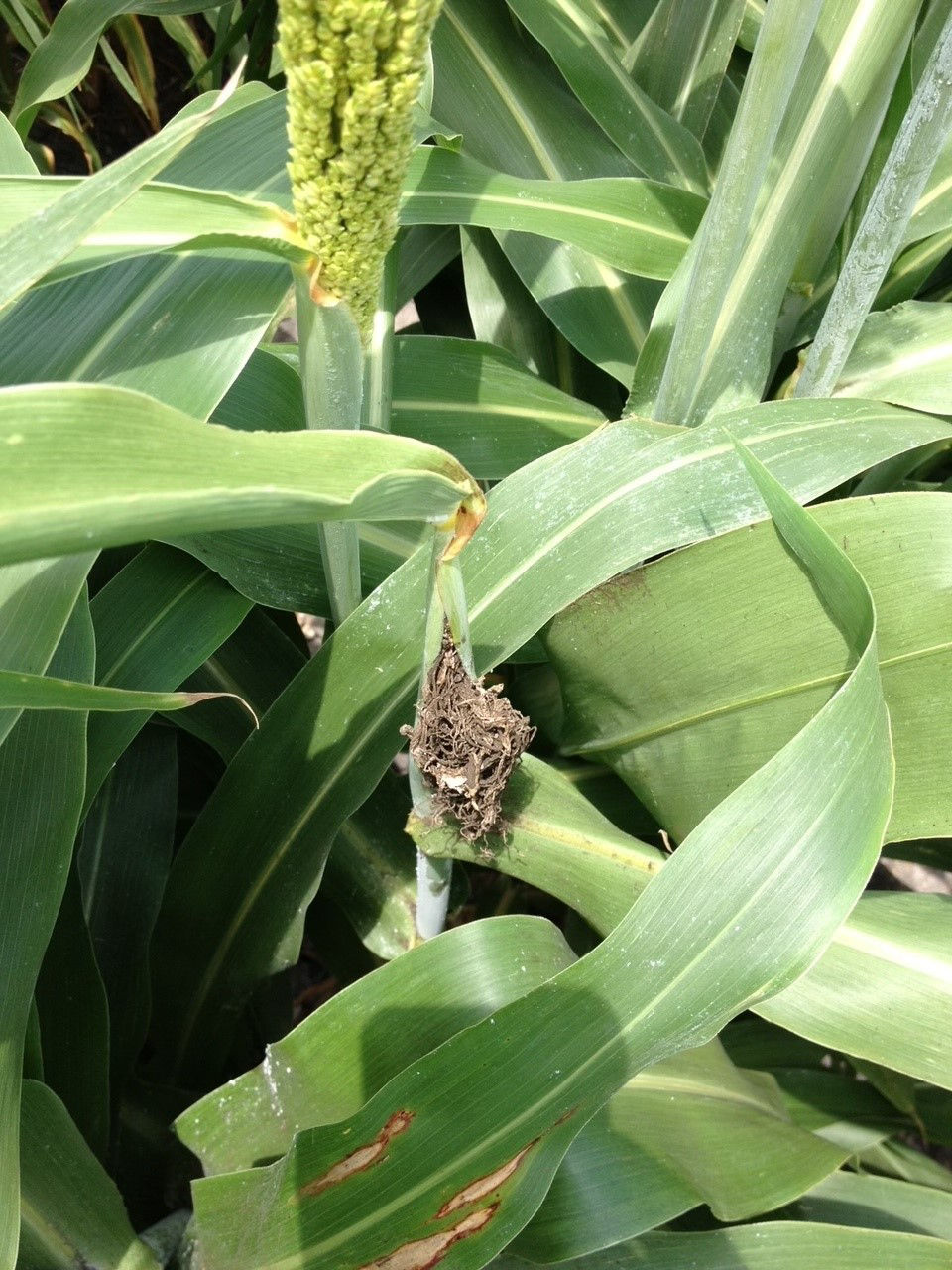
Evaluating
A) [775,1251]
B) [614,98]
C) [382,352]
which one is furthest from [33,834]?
[614,98]

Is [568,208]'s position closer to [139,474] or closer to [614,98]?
[614,98]

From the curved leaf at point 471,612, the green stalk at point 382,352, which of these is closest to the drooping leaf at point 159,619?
the curved leaf at point 471,612

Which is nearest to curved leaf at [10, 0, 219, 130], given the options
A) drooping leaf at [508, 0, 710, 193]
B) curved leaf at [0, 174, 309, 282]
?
drooping leaf at [508, 0, 710, 193]

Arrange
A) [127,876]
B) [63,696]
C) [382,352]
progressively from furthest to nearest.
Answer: [127,876] < [382,352] < [63,696]

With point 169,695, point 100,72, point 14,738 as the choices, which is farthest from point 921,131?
point 100,72

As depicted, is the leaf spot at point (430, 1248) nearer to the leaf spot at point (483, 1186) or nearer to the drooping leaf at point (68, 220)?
the leaf spot at point (483, 1186)

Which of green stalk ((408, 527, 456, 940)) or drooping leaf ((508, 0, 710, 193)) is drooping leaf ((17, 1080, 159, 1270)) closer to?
green stalk ((408, 527, 456, 940))

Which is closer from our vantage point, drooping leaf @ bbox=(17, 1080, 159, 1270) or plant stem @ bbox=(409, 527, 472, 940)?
plant stem @ bbox=(409, 527, 472, 940)
